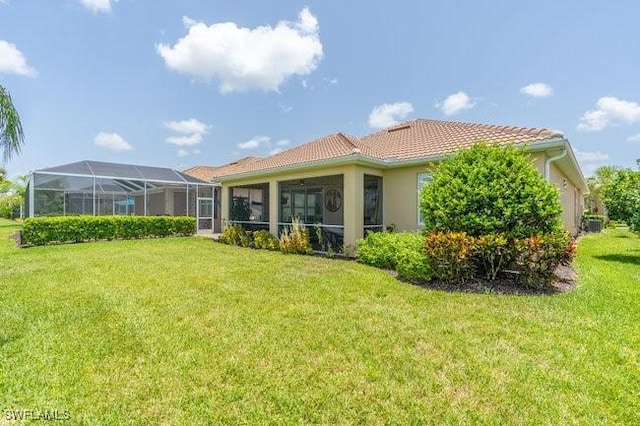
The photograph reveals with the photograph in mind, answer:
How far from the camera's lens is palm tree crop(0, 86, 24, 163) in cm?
437

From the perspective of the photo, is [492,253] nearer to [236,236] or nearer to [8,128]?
[8,128]

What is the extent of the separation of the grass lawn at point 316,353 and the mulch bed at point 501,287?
37cm

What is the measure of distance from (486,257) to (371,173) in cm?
537

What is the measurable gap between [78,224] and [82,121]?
691 cm

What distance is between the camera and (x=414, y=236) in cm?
872

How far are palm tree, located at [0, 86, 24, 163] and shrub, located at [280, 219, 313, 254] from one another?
875 cm

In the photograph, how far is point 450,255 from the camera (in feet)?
23.2

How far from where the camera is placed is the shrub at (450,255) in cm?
698

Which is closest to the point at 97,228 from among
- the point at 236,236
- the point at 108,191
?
the point at 108,191

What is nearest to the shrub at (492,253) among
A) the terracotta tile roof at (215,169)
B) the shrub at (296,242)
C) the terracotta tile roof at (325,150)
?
the terracotta tile roof at (325,150)

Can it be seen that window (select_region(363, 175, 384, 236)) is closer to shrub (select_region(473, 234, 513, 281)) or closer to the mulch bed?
the mulch bed

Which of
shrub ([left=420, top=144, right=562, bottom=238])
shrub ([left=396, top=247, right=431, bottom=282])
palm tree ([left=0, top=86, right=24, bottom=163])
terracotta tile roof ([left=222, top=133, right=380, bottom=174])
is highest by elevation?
terracotta tile roof ([left=222, top=133, right=380, bottom=174])

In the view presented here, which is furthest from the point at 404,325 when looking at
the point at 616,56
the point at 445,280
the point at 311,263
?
the point at 616,56

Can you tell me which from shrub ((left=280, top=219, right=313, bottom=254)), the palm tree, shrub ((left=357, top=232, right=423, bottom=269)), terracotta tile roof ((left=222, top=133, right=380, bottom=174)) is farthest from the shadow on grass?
the palm tree
